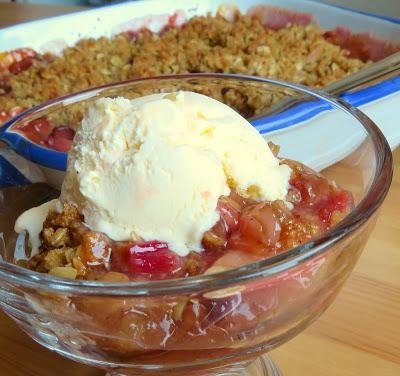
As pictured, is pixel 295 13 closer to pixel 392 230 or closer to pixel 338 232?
pixel 392 230

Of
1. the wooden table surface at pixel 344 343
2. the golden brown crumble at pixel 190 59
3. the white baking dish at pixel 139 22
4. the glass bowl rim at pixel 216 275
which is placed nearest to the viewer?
the glass bowl rim at pixel 216 275

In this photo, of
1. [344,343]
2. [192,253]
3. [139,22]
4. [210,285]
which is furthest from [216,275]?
[139,22]

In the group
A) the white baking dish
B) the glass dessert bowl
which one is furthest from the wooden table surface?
the white baking dish

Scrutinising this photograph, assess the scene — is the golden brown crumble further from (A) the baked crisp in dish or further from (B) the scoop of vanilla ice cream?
(B) the scoop of vanilla ice cream

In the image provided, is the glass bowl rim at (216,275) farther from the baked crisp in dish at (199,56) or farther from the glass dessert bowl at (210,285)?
the baked crisp in dish at (199,56)

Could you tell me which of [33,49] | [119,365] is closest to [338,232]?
[119,365]

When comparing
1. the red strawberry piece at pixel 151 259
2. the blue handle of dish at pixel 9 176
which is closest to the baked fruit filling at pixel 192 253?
the red strawberry piece at pixel 151 259

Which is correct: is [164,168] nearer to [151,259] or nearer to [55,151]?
[151,259]
